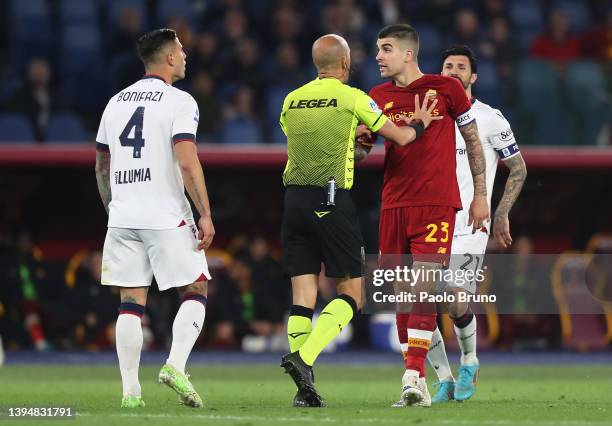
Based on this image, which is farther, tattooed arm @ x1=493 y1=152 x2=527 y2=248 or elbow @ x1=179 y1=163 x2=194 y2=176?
tattooed arm @ x1=493 y1=152 x2=527 y2=248

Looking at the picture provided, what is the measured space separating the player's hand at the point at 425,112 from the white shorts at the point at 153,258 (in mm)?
1553

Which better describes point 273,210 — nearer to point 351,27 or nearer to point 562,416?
point 351,27

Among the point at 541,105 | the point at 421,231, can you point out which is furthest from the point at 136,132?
the point at 541,105

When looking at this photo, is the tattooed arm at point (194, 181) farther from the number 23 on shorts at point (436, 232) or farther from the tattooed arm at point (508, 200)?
the tattooed arm at point (508, 200)

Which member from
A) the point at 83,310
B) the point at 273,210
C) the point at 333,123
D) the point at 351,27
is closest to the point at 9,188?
the point at 83,310

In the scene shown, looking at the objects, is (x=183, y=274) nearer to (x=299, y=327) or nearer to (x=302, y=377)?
(x=299, y=327)

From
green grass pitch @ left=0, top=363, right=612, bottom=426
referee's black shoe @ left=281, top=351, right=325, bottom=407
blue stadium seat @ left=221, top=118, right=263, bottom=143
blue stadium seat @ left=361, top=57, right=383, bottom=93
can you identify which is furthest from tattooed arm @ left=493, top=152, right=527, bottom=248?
blue stadium seat @ left=361, top=57, right=383, bottom=93

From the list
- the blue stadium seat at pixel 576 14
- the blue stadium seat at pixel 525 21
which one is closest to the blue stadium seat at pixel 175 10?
the blue stadium seat at pixel 525 21

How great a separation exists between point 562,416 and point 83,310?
10.9 m

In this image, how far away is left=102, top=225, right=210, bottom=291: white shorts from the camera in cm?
839

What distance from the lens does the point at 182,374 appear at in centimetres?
816

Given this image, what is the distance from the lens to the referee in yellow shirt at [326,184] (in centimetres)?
847

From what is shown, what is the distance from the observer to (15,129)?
17.4 m

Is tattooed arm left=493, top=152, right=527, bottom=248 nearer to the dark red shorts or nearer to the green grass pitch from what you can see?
the dark red shorts
